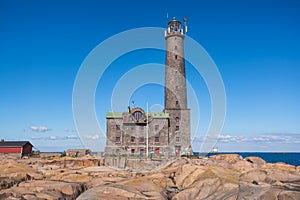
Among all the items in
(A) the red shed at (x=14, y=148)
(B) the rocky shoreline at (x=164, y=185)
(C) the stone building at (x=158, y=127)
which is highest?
(C) the stone building at (x=158, y=127)

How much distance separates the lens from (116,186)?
19.2 m

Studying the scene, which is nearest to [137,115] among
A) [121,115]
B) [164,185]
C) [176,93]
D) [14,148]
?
[121,115]

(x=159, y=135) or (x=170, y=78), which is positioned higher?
(x=170, y=78)

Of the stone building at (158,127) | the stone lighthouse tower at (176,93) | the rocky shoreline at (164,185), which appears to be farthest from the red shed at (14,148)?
the stone lighthouse tower at (176,93)

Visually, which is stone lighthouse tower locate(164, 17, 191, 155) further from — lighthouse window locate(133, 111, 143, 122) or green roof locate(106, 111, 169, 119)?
lighthouse window locate(133, 111, 143, 122)

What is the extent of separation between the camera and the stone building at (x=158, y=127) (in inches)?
1876

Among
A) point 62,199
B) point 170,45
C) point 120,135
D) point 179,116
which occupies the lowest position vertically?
point 62,199

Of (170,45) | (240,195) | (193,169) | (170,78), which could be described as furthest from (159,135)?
(240,195)

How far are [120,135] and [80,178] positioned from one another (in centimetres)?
2194

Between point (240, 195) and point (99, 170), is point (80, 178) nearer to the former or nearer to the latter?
point (99, 170)

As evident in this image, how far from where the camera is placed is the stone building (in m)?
47.7

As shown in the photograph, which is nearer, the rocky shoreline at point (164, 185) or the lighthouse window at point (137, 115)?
the rocky shoreline at point (164, 185)

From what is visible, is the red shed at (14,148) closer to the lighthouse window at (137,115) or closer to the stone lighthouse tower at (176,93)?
the lighthouse window at (137,115)

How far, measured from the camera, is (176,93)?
5191cm
